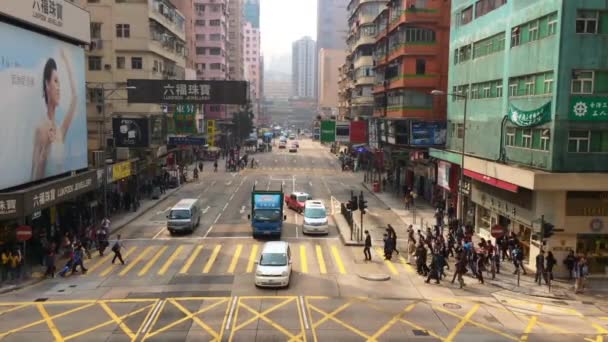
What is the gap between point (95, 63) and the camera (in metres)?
61.4

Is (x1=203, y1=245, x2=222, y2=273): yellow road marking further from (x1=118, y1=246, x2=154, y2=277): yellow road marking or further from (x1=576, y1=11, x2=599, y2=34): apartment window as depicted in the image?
(x1=576, y1=11, x2=599, y2=34): apartment window

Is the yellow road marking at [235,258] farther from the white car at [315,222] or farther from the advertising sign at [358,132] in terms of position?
the advertising sign at [358,132]

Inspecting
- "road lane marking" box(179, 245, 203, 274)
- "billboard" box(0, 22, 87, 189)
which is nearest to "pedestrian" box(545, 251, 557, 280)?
"road lane marking" box(179, 245, 203, 274)

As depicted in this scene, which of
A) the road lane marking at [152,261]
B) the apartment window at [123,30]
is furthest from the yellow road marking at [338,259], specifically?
the apartment window at [123,30]

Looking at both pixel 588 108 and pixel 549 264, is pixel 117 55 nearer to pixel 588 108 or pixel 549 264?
pixel 588 108

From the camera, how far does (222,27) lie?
5012 inches

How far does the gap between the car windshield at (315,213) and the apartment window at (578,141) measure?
17.1 m

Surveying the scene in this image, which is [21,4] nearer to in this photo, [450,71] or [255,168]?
[450,71]

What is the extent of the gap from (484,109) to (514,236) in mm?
10387

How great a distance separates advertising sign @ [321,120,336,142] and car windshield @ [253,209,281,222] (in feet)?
134

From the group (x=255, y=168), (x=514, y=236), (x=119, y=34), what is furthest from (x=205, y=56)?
(x=514, y=236)

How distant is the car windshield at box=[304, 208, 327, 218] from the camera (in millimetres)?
40438

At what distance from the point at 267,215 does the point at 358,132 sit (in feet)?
147

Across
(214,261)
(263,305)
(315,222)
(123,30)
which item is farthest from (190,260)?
(123,30)
